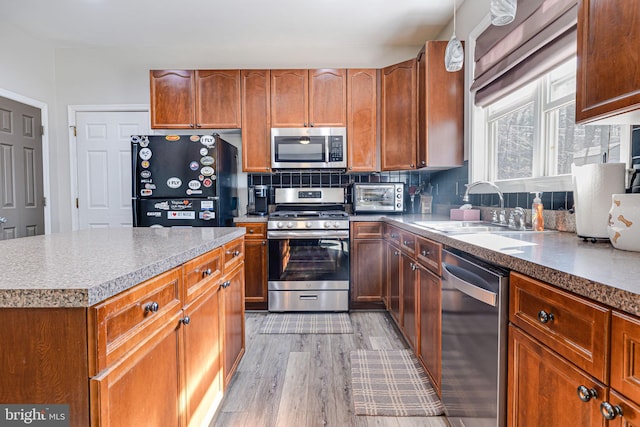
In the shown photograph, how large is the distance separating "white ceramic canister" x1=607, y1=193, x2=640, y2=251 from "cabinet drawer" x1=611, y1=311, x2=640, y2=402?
0.52m

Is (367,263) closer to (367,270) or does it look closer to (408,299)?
(367,270)

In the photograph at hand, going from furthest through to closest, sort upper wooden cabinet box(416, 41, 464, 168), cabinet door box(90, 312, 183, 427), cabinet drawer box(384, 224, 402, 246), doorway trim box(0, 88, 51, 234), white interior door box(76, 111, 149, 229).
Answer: white interior door box(76, 111, 149, 229), doorway trim box(0, 88, 51, 234), upper wooden cabinet box(416, 41, 464, 168), cabinet drawer box(384, 224, 402, 246), cabinet door box(90, 312, 183, 427)

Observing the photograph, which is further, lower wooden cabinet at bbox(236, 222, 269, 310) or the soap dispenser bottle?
lower wooden cabinet at bbox(236, 222, 269, 310)

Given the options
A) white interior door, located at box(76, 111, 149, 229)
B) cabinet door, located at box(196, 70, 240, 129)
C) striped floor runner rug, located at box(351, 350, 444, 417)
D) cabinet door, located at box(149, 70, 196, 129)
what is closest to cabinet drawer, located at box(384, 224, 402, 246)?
striped floor runner rug, located at box(351, 350, 444, 417)

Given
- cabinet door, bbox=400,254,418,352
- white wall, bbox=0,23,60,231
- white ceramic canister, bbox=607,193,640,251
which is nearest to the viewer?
white ceramic canister, bbox=607,193,640,251

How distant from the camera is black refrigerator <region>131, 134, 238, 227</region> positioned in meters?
3.09

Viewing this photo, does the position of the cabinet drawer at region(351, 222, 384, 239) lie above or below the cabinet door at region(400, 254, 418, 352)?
above

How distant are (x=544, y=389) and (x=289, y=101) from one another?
3.07 meters

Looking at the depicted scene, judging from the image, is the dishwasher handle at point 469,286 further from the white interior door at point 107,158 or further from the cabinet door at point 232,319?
the white interior door at point 107,158

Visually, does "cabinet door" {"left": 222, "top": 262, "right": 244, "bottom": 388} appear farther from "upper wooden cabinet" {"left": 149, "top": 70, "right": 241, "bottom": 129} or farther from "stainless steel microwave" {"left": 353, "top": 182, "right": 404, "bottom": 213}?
"upper wooden cabinet" {"left": 149, "top": 70, "right": 241, "bottom": 129}

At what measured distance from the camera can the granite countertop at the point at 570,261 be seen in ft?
2.21

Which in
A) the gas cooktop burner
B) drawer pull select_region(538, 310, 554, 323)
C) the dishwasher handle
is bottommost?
the dishwasher handle

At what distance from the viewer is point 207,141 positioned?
3.07 metres

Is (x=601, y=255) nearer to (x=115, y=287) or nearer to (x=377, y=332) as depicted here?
(x=115, y=287)
